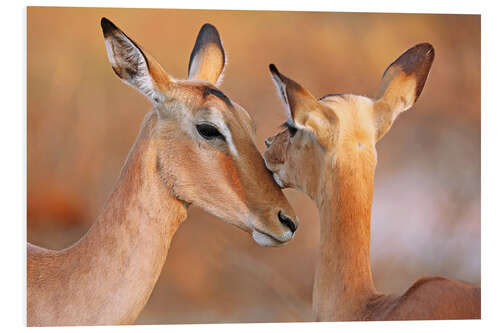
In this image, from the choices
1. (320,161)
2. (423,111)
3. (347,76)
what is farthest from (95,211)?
(423,111)

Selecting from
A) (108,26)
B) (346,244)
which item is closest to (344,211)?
(346,244)

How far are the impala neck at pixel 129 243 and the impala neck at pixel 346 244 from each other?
2.37ft

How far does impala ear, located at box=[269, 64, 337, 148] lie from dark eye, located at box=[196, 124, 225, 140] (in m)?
0.34

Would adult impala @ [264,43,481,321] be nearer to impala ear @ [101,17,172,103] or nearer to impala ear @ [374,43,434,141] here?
impala ear @ [374,43,434,141]

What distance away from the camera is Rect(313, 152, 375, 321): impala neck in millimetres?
3027

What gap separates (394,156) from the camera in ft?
12.7

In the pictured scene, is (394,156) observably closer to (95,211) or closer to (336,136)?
(336,136)

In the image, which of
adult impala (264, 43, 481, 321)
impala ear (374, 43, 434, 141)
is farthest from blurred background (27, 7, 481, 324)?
adult impala (264, 43, 481, 321)

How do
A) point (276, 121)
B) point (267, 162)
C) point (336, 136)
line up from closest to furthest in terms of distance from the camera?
point (336, 136), point (267, 162), point (276, 121)

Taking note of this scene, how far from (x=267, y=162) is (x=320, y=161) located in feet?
0.96

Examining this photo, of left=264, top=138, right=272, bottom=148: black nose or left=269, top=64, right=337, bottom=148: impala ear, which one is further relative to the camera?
left=264, top=138, right=272, bottom=148: black nose

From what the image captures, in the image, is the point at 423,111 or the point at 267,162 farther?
the point at 423,111

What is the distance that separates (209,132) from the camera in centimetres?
310

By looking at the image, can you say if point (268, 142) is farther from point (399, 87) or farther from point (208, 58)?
point (399, 87)
